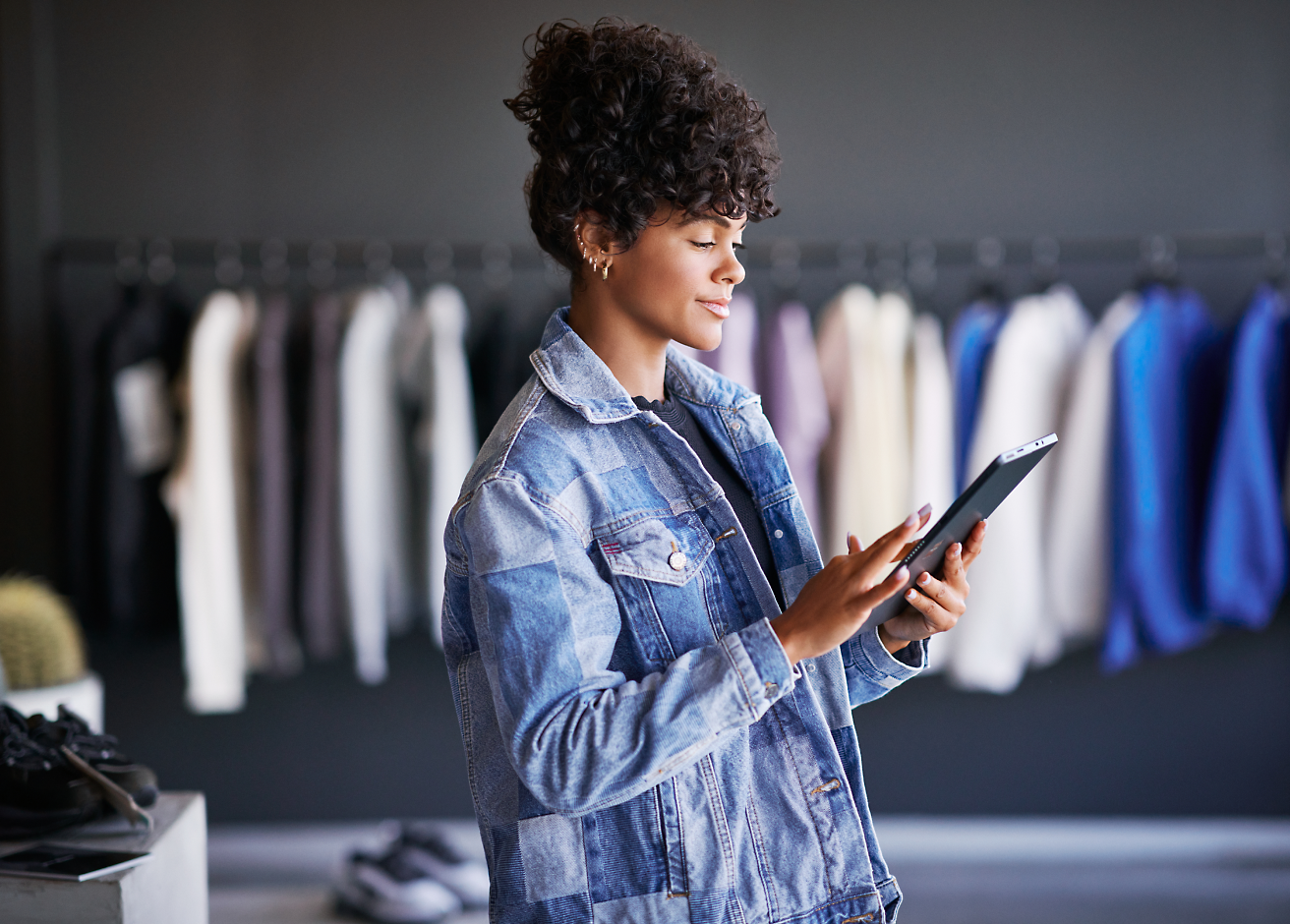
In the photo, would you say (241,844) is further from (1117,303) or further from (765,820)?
(1117,303)

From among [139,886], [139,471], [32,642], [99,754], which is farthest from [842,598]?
[139,471]

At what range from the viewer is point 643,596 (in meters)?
1.03

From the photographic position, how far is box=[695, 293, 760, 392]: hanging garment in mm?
2875

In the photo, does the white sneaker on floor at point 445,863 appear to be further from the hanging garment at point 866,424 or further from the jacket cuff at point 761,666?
the jacket cuff at point 761,666

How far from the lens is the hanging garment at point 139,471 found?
2826 mm

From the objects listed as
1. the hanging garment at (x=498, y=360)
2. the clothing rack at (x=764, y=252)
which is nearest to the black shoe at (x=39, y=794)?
the hanging garment at (x=498, y=360)

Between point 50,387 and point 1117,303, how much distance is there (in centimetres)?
290

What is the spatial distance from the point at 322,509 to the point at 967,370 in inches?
66.3

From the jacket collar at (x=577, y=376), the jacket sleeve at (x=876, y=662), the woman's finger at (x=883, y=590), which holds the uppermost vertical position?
the jacket collar at (x=577, y=376)

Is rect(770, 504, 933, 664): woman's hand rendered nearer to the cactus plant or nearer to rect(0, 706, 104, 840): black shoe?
rect(0, 706, 104, 840): black shoe

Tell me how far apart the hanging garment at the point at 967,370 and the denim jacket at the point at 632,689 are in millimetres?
1835

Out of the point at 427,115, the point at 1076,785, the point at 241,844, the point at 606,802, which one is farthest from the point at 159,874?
the point at 1076,785

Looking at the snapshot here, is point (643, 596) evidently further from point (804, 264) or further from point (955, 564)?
point (804, 264)

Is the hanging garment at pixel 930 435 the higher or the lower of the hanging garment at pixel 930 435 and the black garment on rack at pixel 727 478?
the higher
